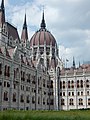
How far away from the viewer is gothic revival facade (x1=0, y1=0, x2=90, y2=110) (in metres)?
62.5

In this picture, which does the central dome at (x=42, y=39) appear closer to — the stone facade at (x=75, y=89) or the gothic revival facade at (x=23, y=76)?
the gothic revival facade at (x=23, y=76)

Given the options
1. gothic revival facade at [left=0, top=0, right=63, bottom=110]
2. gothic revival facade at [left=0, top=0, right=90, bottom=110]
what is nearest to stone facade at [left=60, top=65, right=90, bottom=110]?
gothic revival facade at [left=0, top=0, right=90, bottom=110]

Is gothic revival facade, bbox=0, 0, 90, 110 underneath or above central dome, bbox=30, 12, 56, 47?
underneath

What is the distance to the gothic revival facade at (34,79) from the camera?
62.5 metres

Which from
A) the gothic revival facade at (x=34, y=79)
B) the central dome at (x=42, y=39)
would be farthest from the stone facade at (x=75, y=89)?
the central dome at (x=42, y=39)

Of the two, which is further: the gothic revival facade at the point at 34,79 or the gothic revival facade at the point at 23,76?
the gothic revival facade at the point at 34,79

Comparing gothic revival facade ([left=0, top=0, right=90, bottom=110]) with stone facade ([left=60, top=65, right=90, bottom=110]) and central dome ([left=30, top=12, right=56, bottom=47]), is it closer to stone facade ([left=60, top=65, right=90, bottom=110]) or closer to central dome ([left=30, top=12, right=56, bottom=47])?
stone facade ([left=60, top=65, right=90, bottom=110])

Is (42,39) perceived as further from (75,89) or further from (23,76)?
(23,76)

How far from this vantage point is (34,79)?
253 ft

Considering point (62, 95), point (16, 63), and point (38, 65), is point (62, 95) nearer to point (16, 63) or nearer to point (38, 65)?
point (38, 65)

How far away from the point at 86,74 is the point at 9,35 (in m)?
31.3

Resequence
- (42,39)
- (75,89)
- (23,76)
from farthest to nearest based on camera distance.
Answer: (42,39) → (75,89) → (23,76)

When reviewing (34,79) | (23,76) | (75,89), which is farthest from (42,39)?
(23,76)

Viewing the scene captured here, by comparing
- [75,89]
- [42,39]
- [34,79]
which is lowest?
[75,89]
